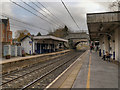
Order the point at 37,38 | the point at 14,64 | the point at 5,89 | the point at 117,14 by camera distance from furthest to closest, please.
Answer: the point at 37,38 < the point at 14,64 < the point at 117,14 < the point at 5,89

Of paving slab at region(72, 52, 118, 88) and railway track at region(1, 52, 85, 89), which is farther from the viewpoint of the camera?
railway track at region(1, 52, 85, 89)

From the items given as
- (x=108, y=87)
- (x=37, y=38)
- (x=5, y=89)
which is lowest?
(x=5, y=89)

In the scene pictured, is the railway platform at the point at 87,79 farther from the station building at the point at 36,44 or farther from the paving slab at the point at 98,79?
the station building at the point at 36,44

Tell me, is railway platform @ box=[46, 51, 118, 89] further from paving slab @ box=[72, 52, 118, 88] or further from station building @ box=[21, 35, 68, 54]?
station building @ box=[21, 35, 68, 54]

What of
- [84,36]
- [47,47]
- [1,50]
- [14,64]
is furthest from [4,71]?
[84,36]

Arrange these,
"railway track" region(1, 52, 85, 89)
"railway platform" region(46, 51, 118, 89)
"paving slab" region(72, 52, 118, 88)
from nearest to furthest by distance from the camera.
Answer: "paving slab" region(72, 52, 118, 88) < "railway platform" region(46, 51, 118, 89) < "railway track" region(1, 52, 85, 89)

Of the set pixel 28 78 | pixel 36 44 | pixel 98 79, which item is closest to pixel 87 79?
pixel 98 79

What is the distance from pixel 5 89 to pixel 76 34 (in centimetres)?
5587

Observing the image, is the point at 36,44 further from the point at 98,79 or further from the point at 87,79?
the point at 98,79

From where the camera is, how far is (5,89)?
7.35 m

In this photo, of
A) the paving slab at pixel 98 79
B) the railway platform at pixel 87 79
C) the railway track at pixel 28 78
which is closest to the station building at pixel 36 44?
the railway track at pixel 28 78

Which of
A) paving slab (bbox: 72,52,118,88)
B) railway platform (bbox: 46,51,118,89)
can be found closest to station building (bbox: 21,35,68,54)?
railway platform (bbox: 46,51,118,89)

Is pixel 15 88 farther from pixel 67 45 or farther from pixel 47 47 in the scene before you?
pixel 67 45

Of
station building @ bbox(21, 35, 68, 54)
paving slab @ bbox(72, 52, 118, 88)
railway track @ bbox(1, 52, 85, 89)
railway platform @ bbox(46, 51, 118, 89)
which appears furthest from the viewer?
station building @ bbox(21, 35, 68, 54)
